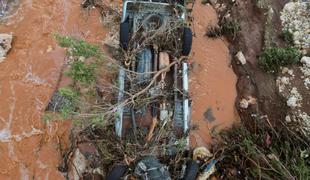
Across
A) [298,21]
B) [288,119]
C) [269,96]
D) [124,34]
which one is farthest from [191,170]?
[298,21]

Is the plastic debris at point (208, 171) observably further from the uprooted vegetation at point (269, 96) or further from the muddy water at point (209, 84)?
the muddy water at point (209, 84)

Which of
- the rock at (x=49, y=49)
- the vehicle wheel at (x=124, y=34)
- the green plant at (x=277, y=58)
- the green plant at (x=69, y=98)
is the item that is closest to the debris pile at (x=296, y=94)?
the green plant at (x=277, y=58)

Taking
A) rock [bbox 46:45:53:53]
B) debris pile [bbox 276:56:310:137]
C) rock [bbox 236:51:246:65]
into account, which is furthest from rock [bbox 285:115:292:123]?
rock [bbox 46:45:53:53]

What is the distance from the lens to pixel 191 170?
14.6ft

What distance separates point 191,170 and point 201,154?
21.6 inches

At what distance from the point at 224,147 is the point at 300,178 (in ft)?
3.40

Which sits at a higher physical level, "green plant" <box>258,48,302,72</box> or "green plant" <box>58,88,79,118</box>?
"green plant" <box>258,48,302,72</box>

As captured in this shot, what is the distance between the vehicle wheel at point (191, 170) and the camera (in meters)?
4.41

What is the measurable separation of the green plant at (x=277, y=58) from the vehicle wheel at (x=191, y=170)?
2.04m

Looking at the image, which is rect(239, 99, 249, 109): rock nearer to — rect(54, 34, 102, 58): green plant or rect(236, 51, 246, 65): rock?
rect(236, 51, 246, 65): rock

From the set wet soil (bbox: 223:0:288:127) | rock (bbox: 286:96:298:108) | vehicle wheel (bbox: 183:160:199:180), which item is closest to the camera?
vehicle wheel (bbox: 183:160:199:180)


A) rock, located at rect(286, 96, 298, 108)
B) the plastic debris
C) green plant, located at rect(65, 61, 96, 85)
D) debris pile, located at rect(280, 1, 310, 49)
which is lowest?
the plastic debris

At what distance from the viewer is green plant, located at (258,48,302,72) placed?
5402 mm

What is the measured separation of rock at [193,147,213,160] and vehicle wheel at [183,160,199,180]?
0.36 metres
